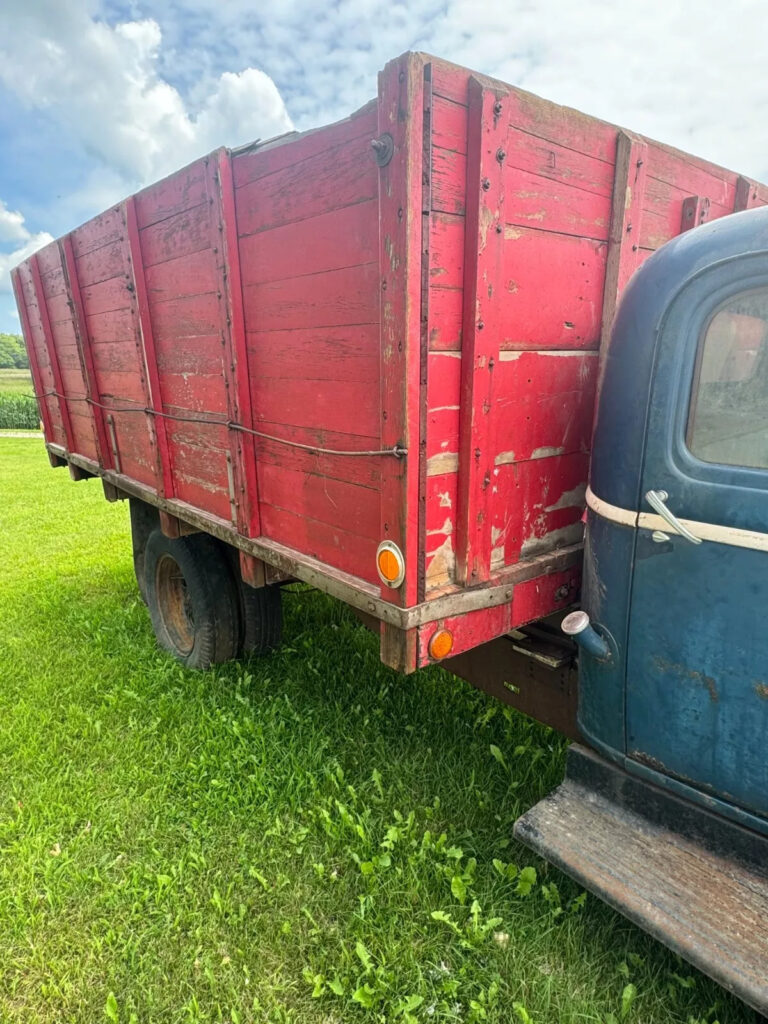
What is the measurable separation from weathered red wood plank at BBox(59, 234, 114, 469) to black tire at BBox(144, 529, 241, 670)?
76 cm

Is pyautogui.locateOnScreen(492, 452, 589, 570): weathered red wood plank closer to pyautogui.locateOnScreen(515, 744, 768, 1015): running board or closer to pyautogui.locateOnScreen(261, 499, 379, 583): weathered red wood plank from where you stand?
pyautogui.locateOnScreen(261, 499, 379, 583): weathered red wood plank

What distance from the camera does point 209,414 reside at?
2775mm

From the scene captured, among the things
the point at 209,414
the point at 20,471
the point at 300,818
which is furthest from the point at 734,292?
the point at 20,471

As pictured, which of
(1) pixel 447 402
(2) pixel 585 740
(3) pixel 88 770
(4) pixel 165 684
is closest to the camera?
(1) pixel 447 402

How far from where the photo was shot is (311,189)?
6.35 ft

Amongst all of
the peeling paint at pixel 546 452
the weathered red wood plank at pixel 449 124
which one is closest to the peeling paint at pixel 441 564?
the peeling paint at pixel 546 452

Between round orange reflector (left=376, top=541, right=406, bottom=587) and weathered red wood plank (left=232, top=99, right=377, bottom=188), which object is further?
round orange reflector (left=376, top=541, right=406, bottom=587)

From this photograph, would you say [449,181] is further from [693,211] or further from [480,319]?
[693,211]

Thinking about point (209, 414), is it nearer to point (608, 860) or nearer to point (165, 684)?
point (165, 684)

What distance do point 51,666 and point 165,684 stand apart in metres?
0.90

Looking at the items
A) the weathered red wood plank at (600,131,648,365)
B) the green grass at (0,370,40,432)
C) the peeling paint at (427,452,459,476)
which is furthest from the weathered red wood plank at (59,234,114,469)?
the green grass at (0,370,40,432)

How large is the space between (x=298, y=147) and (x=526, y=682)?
6.87ft

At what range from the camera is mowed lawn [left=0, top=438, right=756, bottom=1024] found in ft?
6.40

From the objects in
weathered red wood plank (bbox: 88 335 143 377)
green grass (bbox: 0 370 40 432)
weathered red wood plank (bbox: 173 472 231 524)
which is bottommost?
green grass (bbox: 0 370 40 432)
